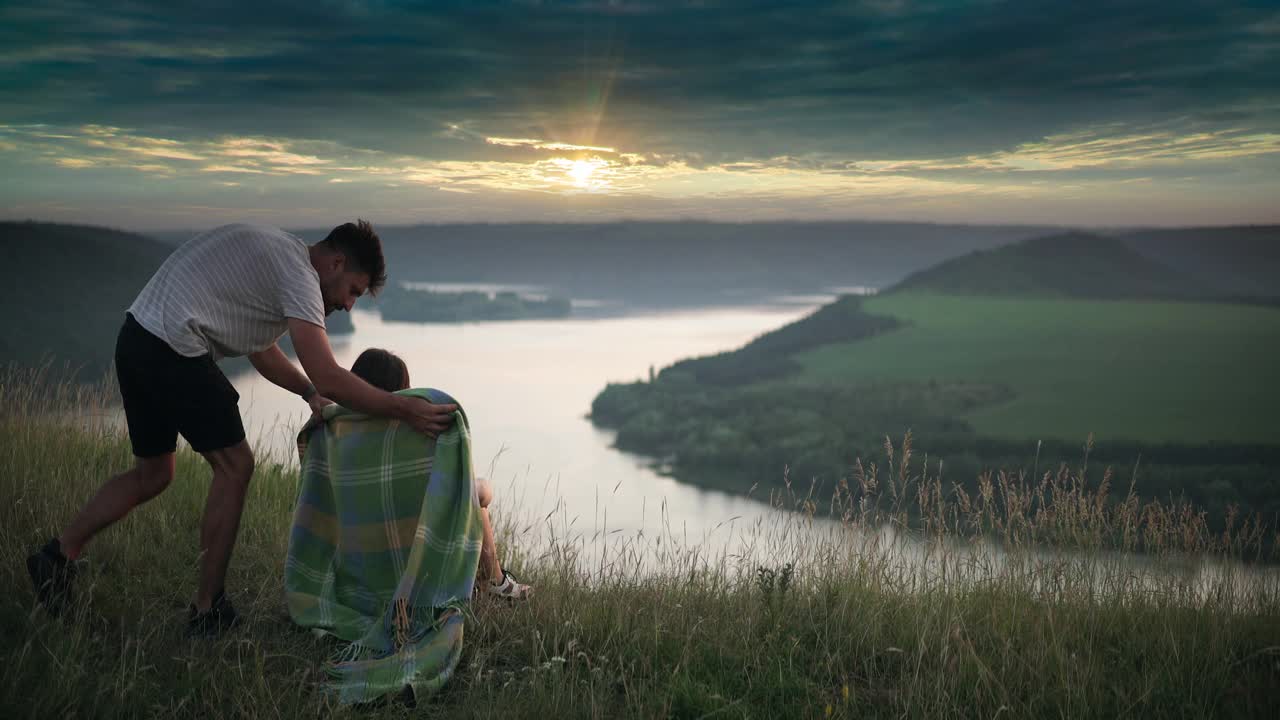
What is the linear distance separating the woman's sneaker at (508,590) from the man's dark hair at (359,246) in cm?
143

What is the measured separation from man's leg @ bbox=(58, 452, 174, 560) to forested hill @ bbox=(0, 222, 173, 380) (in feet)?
282

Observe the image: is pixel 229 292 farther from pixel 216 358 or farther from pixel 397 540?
pixel 397 540

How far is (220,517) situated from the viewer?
11.9 ft

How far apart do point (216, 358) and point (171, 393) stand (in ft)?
0.91

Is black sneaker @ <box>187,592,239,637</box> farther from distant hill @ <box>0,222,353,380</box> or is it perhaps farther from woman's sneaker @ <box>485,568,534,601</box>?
distant hill @ <box>0,222,353,380</box>

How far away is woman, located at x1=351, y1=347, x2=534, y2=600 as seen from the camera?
361 cm

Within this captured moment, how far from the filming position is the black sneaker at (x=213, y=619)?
362 centimetres

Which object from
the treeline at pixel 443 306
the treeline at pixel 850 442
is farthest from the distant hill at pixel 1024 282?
the treeline at pixel 443 306

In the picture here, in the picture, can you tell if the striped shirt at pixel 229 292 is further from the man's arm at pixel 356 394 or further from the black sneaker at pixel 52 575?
the black sneaker at pixel 52 575

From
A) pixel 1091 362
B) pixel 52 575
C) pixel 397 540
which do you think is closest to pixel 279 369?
pixel 397 540

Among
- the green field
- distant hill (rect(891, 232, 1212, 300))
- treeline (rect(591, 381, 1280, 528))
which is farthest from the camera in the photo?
distant hill (rect(891, 232, 1212, 300))

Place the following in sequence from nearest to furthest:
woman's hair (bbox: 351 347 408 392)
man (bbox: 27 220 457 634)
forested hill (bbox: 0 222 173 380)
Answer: man (bbox: 27 220 457 634) < woman's hair (bbox: 351 347 408 392) < forested hill (bbox: 0 222 173 380)

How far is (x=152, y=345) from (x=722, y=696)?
263 cm

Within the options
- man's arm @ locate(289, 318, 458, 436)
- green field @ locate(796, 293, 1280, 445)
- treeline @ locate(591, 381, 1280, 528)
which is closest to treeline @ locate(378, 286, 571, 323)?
treeline @ locate(591, 381, 1280, 528)
